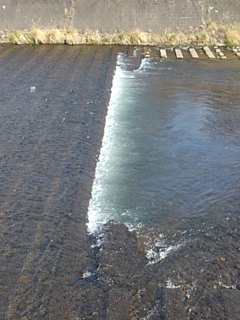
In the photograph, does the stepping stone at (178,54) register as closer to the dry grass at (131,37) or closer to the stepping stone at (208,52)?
the stepping stone at (208,52)

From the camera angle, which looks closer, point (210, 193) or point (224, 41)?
point (210, 193)

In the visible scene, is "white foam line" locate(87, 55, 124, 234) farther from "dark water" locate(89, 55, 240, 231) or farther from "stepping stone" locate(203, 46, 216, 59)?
"stepping stone" locate(203, 46, 216, 59)

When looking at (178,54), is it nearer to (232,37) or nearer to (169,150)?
(232,37)

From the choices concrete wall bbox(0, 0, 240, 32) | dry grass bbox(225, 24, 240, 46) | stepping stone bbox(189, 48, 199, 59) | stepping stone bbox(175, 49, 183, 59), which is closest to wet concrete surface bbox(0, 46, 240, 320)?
stepping stone bbox(175, 49, 183, 59)

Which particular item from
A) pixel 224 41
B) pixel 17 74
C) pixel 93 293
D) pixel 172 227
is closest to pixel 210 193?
pixel 172 227

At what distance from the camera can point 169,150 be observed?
957 centimetres

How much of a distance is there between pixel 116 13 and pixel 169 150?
38.9 feet

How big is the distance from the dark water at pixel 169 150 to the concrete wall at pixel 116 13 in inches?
211

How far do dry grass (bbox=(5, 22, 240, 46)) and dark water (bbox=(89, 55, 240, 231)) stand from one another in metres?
3.96

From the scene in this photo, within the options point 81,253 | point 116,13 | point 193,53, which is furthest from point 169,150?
point 116,13

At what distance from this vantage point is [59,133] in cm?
1002

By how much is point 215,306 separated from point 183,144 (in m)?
4.93

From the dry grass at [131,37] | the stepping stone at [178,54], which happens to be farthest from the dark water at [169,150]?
the dry grass at [131,37]

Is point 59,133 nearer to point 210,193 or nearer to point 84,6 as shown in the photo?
point 210,193
